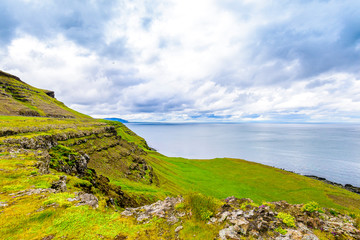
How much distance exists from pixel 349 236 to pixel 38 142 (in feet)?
130

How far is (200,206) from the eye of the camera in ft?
37.5

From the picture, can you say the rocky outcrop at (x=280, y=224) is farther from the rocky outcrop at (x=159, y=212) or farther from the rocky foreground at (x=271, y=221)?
the rocky outcrop at (x=159, y=212)

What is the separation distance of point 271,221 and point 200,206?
16.2 feet

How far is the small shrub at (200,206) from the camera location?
10.7m

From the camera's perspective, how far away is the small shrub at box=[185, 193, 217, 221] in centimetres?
1065

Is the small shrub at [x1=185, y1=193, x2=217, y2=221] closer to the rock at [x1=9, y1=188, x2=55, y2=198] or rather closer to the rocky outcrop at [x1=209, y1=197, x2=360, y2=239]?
the rocky outcrop at [x1=209, y1=197, x2=360, y2=239]

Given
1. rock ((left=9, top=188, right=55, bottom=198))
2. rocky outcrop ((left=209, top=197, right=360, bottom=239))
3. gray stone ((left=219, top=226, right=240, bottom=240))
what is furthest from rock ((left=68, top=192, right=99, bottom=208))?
gray stone ((left=219, top=226, right=240, bottom=240))

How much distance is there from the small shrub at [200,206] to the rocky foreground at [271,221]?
39cm

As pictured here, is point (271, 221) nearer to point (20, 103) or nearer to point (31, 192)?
point (31, 192)

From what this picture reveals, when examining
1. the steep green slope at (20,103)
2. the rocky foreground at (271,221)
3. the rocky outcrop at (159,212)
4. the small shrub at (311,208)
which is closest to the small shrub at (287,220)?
the rocky foreground at (271,221)

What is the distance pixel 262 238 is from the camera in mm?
8859

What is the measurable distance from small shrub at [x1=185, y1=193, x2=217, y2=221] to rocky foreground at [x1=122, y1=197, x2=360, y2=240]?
391 millimetres

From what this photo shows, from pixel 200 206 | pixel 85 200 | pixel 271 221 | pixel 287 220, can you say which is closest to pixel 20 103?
pixel 85 200

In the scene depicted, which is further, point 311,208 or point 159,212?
point 159,212
